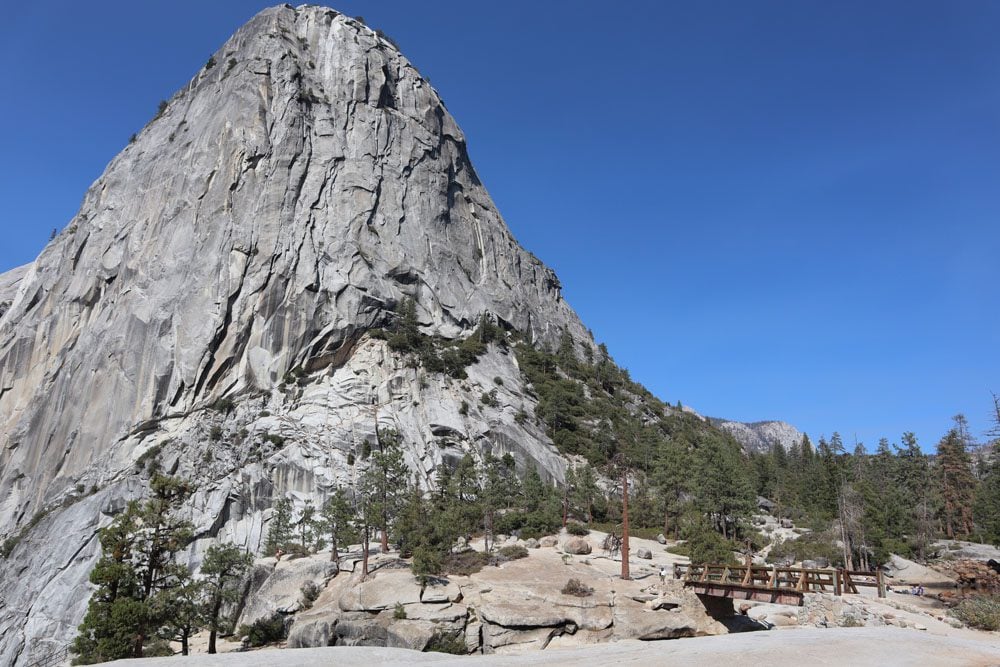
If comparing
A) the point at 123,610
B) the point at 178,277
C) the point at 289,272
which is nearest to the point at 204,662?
the point at 123,610

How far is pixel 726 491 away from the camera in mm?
64188

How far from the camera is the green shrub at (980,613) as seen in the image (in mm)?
26891

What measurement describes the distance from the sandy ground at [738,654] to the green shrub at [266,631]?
16237 mm

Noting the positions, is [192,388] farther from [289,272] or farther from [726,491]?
[726,491]

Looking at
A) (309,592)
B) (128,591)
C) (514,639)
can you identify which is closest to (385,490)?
(309,592)

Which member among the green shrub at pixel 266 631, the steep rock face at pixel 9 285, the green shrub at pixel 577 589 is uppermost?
the steep rock face at pixel 9 285

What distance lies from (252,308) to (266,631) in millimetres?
56224

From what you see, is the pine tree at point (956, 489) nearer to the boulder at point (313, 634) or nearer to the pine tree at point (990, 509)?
the pine tree at point (990, 509)

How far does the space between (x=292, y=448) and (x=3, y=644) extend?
30.4 m

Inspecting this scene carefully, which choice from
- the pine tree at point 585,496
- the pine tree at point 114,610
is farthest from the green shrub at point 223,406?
the pine tree at point 114,610

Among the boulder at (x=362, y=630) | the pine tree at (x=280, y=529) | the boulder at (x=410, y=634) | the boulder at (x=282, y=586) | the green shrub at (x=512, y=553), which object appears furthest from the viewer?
the pine tree at (x=280, y=529)

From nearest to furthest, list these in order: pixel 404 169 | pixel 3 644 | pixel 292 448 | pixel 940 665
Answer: pixel 940 665
pixel 3 644
pixel 292 448
pixel 404 169

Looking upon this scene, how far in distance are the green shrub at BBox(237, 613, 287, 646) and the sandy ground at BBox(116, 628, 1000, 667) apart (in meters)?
16.2

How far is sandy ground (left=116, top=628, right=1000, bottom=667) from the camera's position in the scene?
17.7 meters
